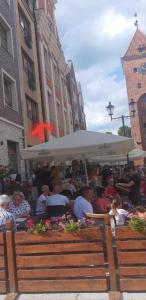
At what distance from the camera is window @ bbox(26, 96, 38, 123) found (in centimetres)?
2208

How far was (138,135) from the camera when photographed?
6731 cm

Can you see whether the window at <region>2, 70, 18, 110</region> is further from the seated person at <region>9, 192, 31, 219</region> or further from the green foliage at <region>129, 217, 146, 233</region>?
the green foliage at <region>129, 217, 146, 233</region>

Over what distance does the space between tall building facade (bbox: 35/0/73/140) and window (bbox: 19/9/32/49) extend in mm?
1816

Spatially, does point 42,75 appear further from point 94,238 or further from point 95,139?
point 94,238

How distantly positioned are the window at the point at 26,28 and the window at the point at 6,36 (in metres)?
2.82

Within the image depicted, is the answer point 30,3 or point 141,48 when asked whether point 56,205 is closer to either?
point 30,3

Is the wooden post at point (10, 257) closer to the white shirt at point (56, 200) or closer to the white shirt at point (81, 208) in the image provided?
the white shirt at point (81, 208)

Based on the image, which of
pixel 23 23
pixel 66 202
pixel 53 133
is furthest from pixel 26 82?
pixel 66 202

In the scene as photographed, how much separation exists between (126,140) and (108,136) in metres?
0.54

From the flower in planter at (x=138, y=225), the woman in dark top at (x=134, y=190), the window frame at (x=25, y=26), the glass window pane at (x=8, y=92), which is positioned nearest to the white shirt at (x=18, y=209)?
the flower in planter at (x=138, y=225)

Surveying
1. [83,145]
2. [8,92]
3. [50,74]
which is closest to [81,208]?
[83,145]

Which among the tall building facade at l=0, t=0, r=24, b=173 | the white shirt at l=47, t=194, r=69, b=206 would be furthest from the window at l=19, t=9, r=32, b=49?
the white shirt at l=47, t=194, r=69, b=206

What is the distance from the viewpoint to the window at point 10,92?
18516mm

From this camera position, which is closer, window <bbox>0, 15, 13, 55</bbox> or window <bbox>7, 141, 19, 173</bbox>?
window <bbox>7, 141, 19, 173</bbox>
